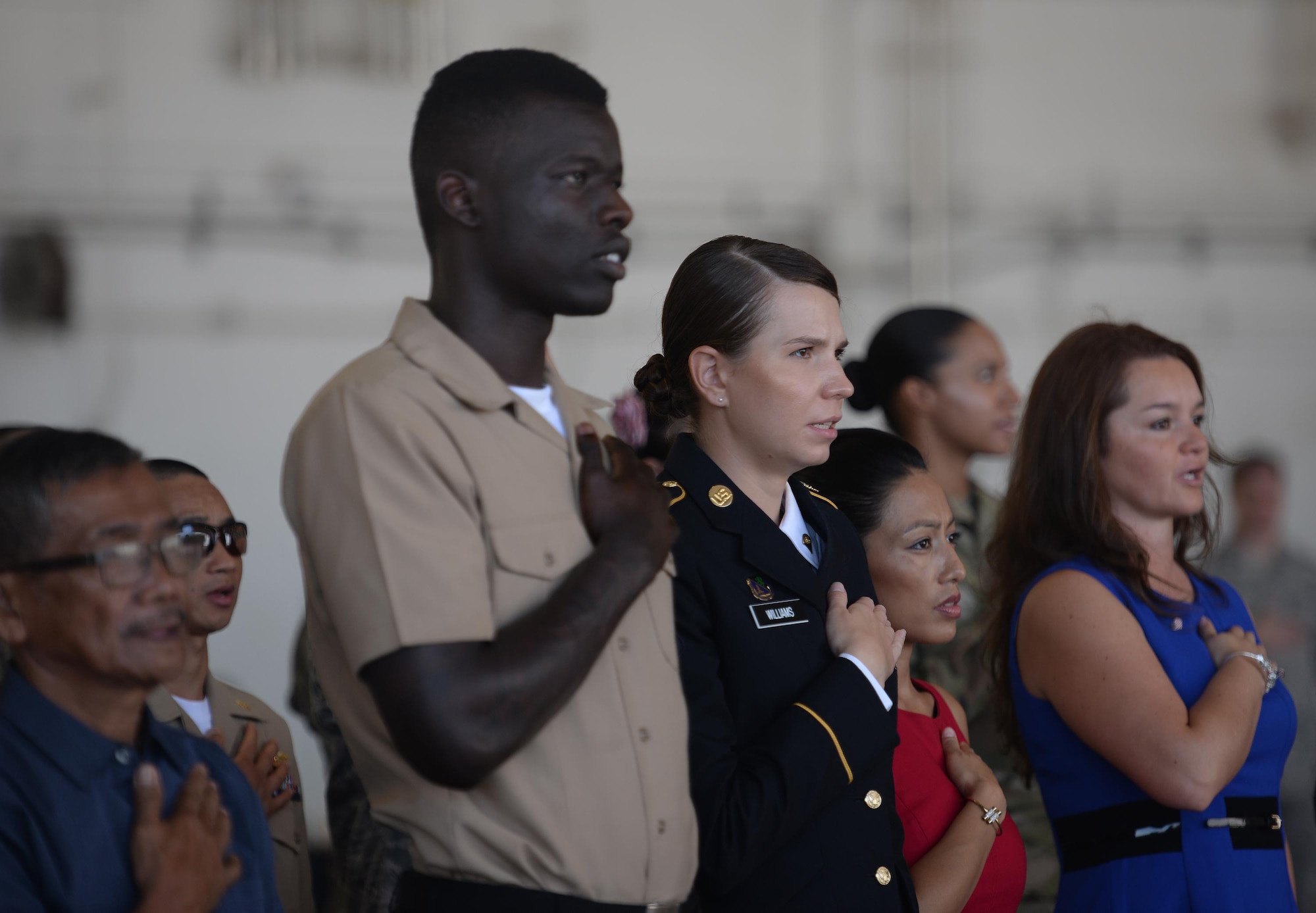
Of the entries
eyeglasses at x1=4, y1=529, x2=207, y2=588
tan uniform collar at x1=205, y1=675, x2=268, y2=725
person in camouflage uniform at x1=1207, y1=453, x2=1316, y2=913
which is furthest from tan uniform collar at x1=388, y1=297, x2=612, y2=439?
person in camouflage uniform at x1=1207, y1=453, x2=1316, y2=913

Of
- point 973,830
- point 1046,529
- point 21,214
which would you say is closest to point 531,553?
point 973,830

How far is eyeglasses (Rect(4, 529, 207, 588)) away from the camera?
1.54m

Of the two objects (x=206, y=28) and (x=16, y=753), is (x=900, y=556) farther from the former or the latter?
(x=206, y=28)

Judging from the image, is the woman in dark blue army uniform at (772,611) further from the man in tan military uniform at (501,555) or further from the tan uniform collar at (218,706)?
the tan uniform collar at (218,706)

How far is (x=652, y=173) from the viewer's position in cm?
554

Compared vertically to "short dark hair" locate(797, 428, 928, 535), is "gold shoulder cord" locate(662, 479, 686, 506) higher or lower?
higher

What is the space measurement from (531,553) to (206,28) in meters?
4.28

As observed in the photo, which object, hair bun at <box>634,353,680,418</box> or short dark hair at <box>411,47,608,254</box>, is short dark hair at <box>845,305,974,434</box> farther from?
short dark hair at <box>411,47,608,254</box>

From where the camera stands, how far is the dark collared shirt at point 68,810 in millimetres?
1462

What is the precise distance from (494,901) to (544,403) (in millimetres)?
580

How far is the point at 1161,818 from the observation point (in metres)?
2.30

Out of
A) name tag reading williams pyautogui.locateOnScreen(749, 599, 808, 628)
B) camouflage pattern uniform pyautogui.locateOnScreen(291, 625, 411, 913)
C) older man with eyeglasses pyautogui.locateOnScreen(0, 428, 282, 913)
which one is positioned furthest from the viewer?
camouflage pattern uniform pyautogui.locateOnScreen(291, 625, 411, 913)

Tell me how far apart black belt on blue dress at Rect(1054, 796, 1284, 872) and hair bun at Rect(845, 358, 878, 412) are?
1.52 metres

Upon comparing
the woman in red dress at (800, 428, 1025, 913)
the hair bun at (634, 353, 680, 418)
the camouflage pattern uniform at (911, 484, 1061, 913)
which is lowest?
the camouflage pattern uniform at (911, 484, 1061, 913)
